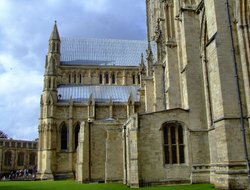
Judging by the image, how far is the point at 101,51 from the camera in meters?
54.1

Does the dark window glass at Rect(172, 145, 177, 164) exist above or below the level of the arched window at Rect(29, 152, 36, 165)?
below

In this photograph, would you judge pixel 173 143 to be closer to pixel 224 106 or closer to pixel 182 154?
pixel 182 154

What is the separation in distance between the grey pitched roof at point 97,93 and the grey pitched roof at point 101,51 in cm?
468

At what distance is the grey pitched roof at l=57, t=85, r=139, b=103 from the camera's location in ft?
152

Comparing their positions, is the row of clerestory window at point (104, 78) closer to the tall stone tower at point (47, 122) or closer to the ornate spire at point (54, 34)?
the tall stone tower at point (47, 122)

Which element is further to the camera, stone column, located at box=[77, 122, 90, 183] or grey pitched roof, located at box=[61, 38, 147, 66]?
grey pitched roof, located at box=[61, 38, 147, 66]

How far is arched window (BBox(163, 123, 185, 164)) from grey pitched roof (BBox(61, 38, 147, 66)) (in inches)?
A: 1275

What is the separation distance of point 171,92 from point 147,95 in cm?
1224

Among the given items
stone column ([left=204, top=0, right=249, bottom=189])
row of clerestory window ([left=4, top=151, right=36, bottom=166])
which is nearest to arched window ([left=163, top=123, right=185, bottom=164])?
stone column ([left=204, top=0, right=249, bottom=189])

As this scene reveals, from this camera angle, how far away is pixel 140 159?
64.7ft

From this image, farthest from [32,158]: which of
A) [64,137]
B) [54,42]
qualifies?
[54,42]

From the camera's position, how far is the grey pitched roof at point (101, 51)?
169 ft

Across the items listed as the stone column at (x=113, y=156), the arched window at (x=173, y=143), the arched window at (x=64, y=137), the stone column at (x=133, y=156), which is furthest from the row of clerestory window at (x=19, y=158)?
the arched window at (x=173, y=143)

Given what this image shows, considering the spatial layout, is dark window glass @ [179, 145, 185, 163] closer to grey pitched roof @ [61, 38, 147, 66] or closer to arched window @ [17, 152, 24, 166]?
grey pitched roof @ [61, 38, 147, 66]
